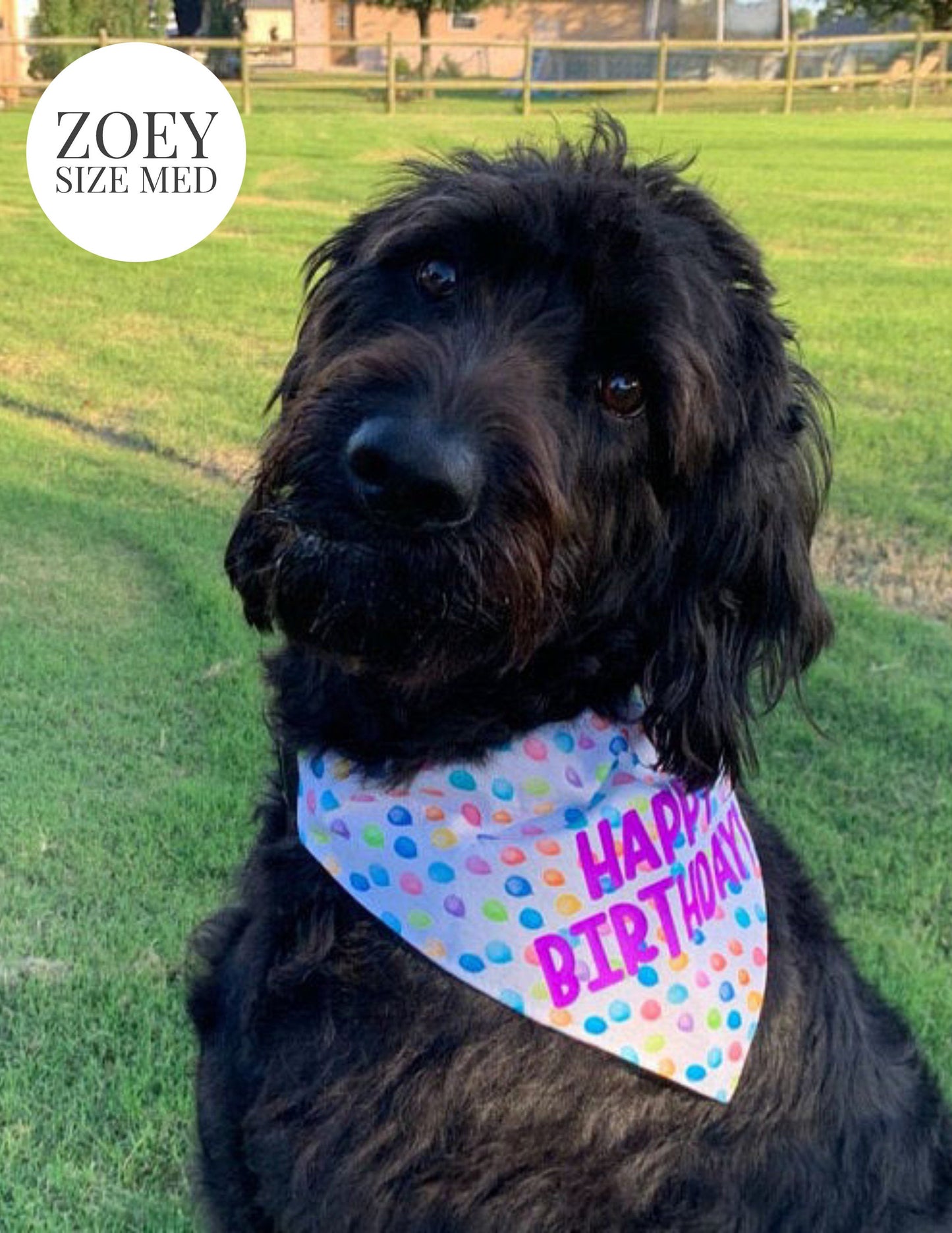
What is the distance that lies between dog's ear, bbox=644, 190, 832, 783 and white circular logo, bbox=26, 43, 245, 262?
627 cm

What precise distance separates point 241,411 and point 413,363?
21.5 feet

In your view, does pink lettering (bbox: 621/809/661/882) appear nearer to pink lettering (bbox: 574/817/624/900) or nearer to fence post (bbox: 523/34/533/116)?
pink lettering (bbox: 574/817/624/900)

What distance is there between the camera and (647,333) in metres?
2.14

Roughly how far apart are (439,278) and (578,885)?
106cm

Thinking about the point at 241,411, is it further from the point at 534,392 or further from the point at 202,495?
the point at 534,392

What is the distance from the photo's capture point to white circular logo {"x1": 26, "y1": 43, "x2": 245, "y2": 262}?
7.93 m

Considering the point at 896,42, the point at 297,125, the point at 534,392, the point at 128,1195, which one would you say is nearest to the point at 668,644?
the point at 534,392

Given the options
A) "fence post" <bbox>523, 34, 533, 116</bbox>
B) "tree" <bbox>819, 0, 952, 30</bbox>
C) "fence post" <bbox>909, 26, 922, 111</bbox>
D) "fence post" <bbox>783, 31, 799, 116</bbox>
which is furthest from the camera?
"tree" <bbox>819, 0, 952, 30</bbox>

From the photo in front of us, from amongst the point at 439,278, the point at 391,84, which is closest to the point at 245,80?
the point at 391,84

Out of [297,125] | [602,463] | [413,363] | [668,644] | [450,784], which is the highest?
[413,363]

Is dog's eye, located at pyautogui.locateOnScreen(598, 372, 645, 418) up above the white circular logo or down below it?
above

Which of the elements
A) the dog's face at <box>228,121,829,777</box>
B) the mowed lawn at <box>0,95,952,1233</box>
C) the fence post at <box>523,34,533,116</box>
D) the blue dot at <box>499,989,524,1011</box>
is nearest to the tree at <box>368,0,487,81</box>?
the fence post at <box>523,34,533,116</box>

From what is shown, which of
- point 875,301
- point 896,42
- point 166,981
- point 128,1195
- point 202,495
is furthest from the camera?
point 896,42

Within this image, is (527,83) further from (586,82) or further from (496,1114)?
(496,1114)
